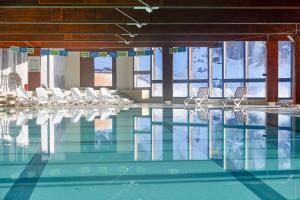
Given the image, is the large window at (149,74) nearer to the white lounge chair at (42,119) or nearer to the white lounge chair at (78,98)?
A: the white lounge chair at (78,98)

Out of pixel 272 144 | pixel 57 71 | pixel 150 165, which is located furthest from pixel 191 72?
pixel 150 165

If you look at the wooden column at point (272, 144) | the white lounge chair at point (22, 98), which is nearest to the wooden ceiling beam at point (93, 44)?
the white lounge chair at point (22, 98)

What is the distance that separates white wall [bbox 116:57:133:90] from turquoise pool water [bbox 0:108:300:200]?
15773 mm

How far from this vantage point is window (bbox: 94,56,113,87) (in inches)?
950

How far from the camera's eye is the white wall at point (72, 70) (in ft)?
78.4

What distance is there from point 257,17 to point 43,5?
5296 mm

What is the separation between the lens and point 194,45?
19312mm

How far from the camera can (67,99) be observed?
18.8 metres

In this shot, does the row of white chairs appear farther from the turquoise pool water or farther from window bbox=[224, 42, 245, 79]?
the turquoise pool water

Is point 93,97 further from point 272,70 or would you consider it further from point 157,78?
point 272,70

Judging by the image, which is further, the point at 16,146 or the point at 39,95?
the point at 39,95

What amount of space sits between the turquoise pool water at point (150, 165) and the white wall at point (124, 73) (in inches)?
621

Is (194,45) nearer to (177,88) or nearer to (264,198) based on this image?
(177,88)

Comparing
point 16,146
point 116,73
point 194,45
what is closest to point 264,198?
point 16,146
